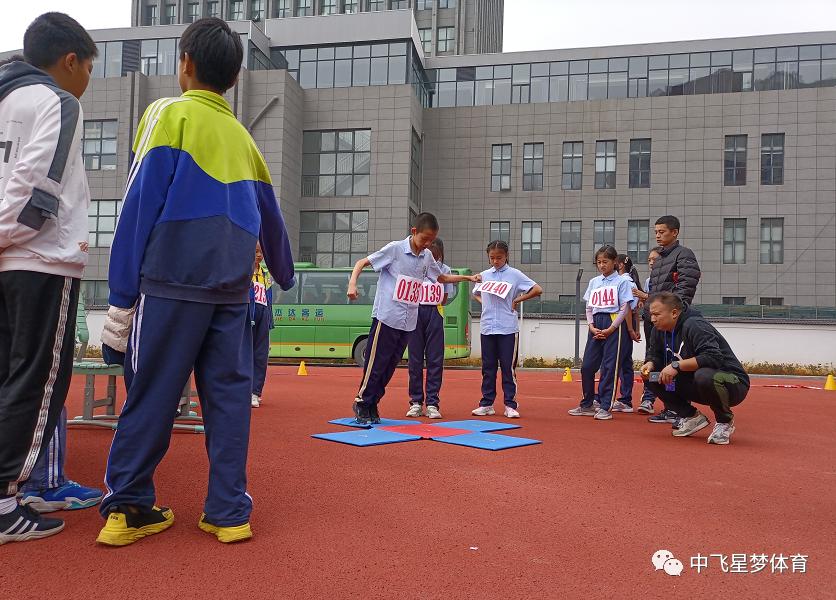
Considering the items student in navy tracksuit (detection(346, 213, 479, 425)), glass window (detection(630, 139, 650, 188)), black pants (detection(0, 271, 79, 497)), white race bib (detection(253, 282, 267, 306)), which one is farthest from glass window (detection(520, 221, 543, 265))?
black pants (detection(0, 271, 79, 497))

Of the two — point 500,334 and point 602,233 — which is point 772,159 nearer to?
point 602,233

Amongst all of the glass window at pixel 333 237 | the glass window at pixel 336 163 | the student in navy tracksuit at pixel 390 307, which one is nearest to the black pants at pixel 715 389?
the student in navy tracksuit at pixel 390 307

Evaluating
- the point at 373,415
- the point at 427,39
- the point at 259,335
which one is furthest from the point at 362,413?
the point at 427,39

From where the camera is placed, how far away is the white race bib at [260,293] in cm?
830

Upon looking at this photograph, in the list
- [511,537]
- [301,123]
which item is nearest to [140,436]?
[511,537]

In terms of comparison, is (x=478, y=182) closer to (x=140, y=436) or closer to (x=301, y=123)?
(x=301, y=123)

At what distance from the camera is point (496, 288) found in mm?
8203

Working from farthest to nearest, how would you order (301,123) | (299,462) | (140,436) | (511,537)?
(301,123), (299,462), (511,537), (140,436)

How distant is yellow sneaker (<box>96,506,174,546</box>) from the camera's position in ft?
9.48

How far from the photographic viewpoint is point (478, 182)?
1491 inches

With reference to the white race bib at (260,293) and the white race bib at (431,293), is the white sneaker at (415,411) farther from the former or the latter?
the white race bib at (260,293)

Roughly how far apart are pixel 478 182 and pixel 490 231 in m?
2.63

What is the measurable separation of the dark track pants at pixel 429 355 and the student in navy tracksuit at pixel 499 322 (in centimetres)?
54

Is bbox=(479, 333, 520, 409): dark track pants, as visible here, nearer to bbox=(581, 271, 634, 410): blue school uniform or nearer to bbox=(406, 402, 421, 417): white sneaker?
bbox=(406, 402, 421, 417): white sneaker
